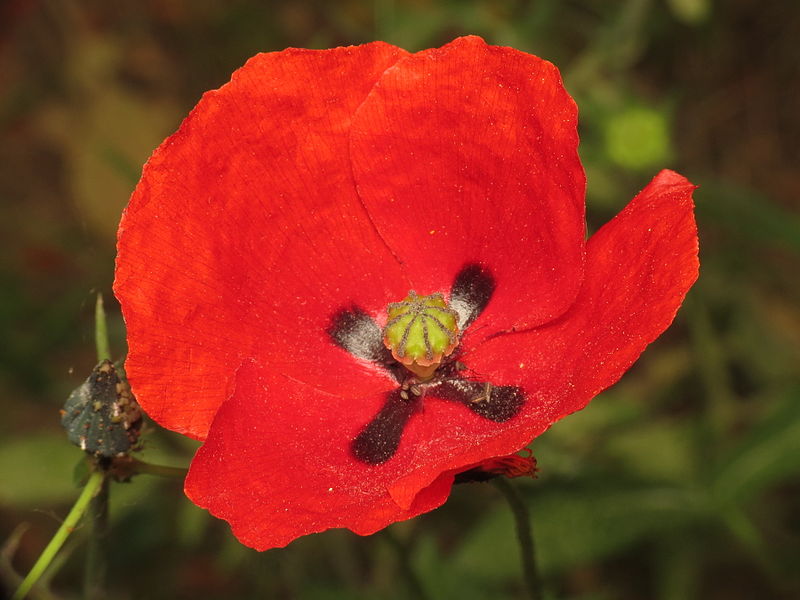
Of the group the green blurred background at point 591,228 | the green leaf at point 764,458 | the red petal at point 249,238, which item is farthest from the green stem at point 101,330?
the green leaf at point 764,458

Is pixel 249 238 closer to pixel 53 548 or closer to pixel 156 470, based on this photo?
pixel 156 470

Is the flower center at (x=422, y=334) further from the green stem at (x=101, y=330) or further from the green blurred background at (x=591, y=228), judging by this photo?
the green stem at (x=101, y=330)

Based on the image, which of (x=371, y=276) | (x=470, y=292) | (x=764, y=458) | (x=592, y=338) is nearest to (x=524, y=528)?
(x=592, y=338)

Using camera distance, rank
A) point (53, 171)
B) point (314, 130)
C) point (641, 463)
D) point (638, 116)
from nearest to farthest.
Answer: point (314, 130), point (638, 116), point (641, 463), point (53, 171)

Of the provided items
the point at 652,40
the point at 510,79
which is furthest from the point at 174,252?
the point at 652,40

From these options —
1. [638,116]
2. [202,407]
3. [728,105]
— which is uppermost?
[202,407]

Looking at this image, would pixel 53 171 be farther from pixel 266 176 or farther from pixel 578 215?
pixel 578 215
